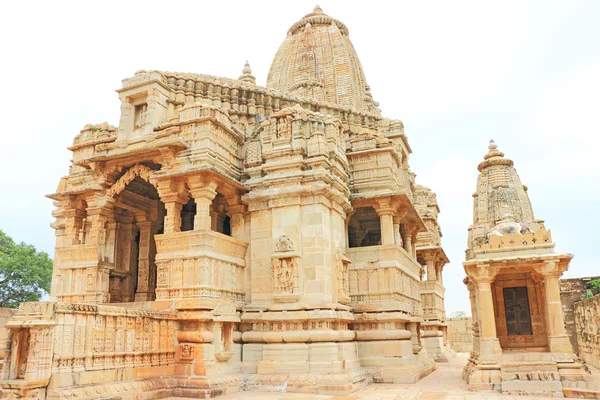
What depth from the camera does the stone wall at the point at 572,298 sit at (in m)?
23.3

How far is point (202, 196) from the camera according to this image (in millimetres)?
13203

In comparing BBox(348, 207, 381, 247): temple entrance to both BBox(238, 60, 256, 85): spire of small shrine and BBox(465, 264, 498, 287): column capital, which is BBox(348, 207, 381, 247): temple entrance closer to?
BBox(465, 264, 498, 287): column capital

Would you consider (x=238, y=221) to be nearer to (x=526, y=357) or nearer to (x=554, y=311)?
(x=526, y=357)

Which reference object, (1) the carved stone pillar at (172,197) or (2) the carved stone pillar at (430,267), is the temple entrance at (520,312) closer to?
(1) the carved stone pillar at (172,197)

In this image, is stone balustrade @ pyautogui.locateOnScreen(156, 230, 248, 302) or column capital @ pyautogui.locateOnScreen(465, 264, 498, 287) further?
column capital @ pyautogui.locateOnScreen(465, 264, 498, 287)

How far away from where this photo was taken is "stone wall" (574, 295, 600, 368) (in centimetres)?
1913

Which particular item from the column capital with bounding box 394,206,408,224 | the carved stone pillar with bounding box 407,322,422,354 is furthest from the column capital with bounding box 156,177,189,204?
the carved stone pillar with bounding box 407,322,422,354

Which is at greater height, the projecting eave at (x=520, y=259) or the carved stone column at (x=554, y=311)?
the projecting eave at (x=520, y=259)

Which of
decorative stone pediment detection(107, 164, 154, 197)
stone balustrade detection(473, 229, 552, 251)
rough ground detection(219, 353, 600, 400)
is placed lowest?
rough ground detection(219, 353, 600, 400)

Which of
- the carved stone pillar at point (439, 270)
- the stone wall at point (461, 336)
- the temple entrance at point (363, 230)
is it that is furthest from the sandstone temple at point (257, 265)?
the stone wall at point (461, 336)

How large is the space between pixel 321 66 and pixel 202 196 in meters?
15.8

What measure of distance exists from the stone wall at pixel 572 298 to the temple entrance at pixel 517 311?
1091cm

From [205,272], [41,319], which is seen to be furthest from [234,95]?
[41,319]

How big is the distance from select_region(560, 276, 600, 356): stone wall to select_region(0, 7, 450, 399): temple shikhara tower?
9481 millimetres
